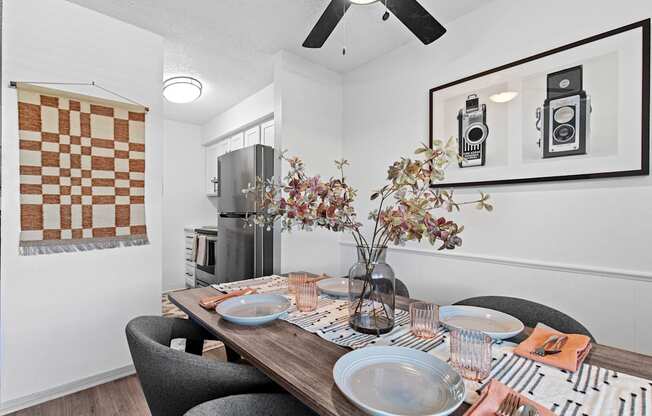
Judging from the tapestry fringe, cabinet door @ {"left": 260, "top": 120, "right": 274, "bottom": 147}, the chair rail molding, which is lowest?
the chair rail molding

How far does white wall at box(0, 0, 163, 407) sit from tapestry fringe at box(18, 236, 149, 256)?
0.12 feet

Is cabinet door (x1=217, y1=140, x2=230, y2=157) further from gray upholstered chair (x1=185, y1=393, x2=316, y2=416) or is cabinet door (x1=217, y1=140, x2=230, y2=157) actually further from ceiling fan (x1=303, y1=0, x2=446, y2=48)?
gray upholstered chair (x1=185, y1=393, x2=316, y2=416)

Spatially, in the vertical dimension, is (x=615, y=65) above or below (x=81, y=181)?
above

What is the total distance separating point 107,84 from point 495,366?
8.70ft

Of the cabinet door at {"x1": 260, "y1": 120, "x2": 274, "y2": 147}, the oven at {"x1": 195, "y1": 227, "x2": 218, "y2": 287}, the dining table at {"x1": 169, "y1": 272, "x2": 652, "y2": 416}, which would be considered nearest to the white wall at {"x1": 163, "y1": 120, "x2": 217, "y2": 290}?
the oven at {"x1": 195, "y1": 227, "x2": 218, "y2": 287}

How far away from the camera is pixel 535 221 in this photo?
1.75 m

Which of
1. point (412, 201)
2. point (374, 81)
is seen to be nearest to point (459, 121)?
point (374, 81)

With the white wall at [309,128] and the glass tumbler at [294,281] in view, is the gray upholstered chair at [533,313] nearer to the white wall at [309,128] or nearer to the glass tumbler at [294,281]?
the glass tumbler at [294,281]

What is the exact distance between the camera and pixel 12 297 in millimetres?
1775

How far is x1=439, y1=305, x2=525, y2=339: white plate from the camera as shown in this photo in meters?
1.06

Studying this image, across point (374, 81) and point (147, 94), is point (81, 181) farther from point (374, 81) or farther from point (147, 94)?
point (374, 81)

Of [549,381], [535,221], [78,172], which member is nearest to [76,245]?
[78,172]

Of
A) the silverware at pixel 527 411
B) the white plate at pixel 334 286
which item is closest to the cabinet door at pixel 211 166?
the white plate at pixel 334 286

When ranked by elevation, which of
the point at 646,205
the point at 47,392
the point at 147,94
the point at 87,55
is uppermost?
the point at 87,55
